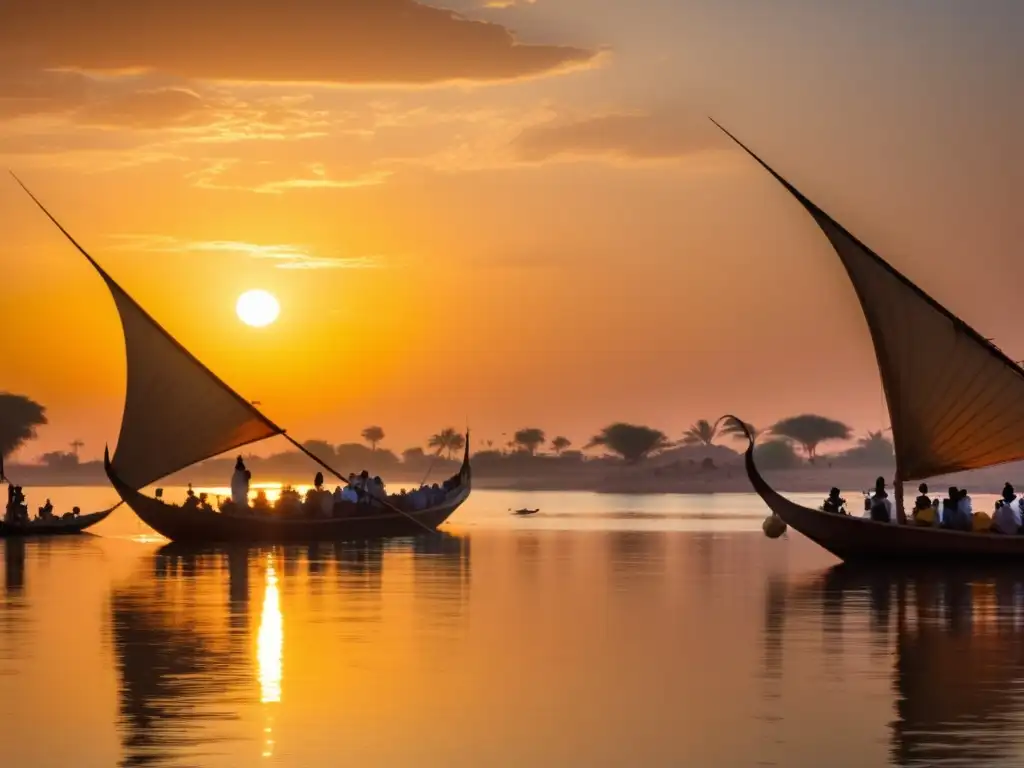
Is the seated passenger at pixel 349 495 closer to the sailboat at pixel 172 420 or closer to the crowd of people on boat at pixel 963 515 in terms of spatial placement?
the sailboat at pixel 172 420

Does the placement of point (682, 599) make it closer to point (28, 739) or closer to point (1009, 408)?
point (1009, 408)

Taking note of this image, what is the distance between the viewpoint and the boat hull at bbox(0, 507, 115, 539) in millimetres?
55106

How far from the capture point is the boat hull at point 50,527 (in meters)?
55.1

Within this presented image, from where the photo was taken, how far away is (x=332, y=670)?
19.6 meters

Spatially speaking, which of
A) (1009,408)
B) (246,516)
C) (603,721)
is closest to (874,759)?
(603,721)

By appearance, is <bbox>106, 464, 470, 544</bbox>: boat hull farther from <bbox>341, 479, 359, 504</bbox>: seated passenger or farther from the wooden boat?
<bbox>341, 479, 359, 504</bbox>: seated passenger

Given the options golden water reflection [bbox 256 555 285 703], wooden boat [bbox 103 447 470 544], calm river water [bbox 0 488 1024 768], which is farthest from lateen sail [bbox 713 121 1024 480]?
wooden boat [bbox 103 447 470 544]

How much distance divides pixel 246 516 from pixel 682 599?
2138 cm

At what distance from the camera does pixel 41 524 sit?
5747 centimetres

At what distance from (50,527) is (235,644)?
124ft

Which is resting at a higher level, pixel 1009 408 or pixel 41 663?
pixel 1009 408

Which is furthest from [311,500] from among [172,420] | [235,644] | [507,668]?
[507,668]

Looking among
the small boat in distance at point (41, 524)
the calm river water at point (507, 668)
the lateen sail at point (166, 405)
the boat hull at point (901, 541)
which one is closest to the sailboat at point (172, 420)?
the lateen sail at point (166, 405)

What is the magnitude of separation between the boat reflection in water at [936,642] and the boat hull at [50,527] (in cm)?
2673
